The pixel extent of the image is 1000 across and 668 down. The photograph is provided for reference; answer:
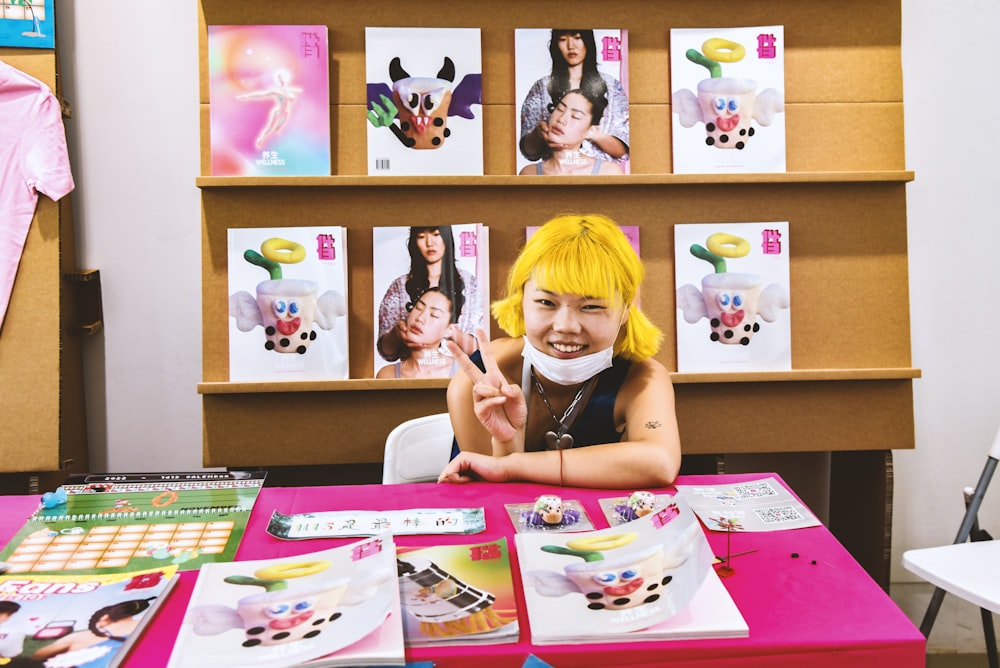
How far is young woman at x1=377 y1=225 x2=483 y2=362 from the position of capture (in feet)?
7.05

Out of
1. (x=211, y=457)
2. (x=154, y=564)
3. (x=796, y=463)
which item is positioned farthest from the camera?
(x=796, y=463)

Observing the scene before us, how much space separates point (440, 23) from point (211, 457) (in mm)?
1415

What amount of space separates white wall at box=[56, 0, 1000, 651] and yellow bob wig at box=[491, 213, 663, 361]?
97cm

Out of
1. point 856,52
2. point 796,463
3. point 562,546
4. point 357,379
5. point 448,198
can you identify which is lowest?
point 796,463

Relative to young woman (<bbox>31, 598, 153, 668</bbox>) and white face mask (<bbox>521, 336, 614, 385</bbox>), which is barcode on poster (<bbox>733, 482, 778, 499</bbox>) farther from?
young woman (<bbox>31, 598, 153, 668</bbox>)

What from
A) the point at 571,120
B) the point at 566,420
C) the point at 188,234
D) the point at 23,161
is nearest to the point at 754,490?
the point at 566,420

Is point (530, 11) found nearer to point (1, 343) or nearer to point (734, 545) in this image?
point (734, 545)

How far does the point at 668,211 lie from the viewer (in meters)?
2.20

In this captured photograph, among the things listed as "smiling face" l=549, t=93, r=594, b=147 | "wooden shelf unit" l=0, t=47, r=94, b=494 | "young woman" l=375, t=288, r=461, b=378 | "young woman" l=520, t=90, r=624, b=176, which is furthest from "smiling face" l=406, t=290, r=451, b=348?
"wooden shelf unit" l=0, t=47, r=94, b=494

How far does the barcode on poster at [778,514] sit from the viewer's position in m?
1.28

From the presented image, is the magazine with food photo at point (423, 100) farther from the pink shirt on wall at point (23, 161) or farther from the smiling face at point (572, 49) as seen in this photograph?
the pink shirt on wall at point (23, 161)

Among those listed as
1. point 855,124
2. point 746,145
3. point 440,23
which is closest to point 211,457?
point 440,23

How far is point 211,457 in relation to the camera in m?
2.15

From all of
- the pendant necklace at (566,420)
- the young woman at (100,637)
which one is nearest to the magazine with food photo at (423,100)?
the pendant necklace at (566,420)
